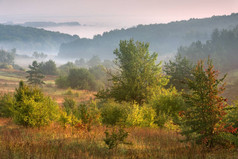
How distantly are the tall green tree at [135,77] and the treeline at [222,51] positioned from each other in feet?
211

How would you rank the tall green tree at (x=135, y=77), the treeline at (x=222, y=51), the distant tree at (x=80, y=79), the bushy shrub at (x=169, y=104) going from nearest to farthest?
the bushy shrub at (x=169, y=104) → the tall green tree at (x=135, y=77) → the distant tree at (x=80, y=79) → the treeline at (x=222, y=51)

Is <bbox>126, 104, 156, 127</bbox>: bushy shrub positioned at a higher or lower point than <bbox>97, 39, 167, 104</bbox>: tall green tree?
lower

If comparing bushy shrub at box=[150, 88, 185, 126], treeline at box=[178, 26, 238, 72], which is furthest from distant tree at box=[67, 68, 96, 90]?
treeline at box=[178, 26, 238, 72]

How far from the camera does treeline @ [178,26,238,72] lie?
266 feet

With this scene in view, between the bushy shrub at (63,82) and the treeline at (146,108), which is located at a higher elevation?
the treeline at (146,108)

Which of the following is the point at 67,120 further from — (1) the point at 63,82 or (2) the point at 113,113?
(1) the point at 63,82

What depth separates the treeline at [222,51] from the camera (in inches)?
3194

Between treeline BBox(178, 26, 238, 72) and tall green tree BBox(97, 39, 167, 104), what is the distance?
64.2 meters

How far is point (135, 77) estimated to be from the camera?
65.2ft

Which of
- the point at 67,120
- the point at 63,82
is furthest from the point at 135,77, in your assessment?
the point at 63,82

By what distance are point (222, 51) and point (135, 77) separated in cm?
8207

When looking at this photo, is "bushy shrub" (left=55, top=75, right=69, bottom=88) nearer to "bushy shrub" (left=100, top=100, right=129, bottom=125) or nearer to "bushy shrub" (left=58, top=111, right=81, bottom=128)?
"bushy shrub" (left=100, top=100, right=129, bottom=125)

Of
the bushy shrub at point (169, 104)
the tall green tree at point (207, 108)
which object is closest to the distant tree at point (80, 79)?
the bushy shrub at point (169, 104)

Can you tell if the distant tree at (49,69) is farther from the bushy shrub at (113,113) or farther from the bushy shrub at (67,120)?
the bushy shrub at (67,120)
